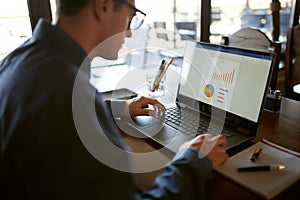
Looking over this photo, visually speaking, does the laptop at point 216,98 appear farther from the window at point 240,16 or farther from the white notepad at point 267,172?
the window at point 240,16

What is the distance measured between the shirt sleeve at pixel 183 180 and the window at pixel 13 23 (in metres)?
1.36

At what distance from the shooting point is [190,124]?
1098mm

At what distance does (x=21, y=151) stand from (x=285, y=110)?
108 cm

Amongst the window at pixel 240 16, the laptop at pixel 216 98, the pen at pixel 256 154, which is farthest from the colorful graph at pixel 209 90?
the window at pixel 240 16

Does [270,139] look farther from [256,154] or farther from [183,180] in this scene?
[183,180]

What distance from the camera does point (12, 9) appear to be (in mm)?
1637

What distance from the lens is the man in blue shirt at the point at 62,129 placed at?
0.57m

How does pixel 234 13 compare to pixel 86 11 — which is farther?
pixel 234 13

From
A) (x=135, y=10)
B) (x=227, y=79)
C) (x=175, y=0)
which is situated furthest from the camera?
(x=175, y=0)

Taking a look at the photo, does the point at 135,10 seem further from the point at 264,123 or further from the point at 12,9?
the point at 12,9

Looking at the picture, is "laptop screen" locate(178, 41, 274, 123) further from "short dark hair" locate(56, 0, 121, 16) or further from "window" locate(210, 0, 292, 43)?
"window" locate(210, 0, 292, 43)

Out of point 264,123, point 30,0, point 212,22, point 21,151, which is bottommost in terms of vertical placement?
point 264,123

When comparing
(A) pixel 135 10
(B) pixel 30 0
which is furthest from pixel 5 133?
(B) pixel 30 0

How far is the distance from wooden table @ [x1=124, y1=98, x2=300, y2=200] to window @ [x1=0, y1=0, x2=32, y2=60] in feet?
3.49
